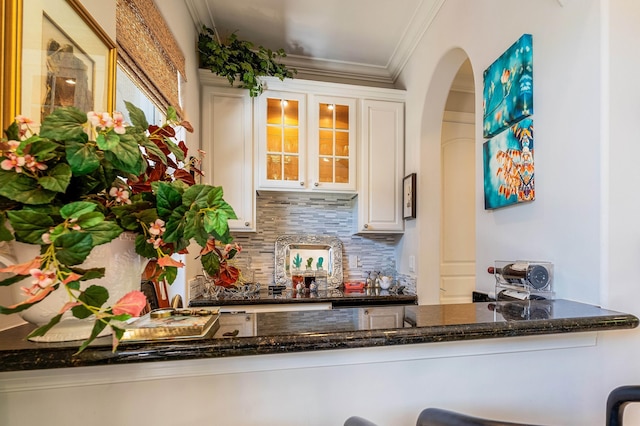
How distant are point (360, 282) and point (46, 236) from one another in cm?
243

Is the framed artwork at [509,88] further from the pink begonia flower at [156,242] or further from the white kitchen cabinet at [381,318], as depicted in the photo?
the pink begonia flower at [156,242]

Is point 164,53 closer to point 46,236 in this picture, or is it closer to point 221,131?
point 221,131

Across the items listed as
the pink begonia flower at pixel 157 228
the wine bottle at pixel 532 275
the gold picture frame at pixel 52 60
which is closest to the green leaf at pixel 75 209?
the pink begonia flower at pixel 157 228

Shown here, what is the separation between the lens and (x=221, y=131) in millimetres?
2334

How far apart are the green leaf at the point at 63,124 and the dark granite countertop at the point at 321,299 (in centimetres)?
170

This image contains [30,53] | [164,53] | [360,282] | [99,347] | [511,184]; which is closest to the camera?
[99,347]

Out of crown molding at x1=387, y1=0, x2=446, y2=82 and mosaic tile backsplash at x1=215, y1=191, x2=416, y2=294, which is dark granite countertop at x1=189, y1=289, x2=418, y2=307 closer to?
mosaic tile backsplash at x1=215, y1=191, x2=416, y2=294

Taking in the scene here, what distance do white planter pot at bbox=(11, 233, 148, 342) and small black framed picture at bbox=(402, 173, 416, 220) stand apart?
6.68 feet

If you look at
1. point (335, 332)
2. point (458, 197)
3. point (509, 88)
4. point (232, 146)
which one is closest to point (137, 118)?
point (335, 332)

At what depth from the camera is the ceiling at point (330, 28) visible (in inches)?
80.8

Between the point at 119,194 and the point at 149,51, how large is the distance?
46.5 inches

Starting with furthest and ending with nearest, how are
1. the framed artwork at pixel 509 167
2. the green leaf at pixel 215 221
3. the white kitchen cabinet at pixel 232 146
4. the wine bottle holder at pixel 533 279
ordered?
1. the white kitchen cabinet at pixel 232 146
2. the framed artwork at pixel 509 167
3. the wine bottle holder at pixel 533 279
4. the green leaf at pixel 215 221

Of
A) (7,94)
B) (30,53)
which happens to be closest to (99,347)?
(7,94)

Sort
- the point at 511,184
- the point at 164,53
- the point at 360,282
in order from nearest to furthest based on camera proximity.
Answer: the point at 511,184 < the point at 164,53 < the point at 360,282
